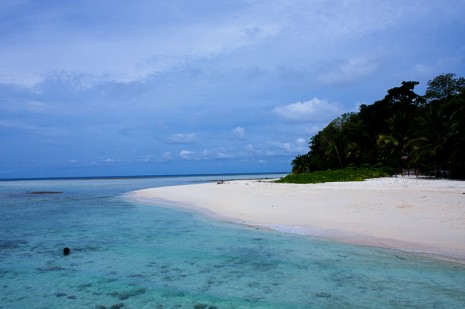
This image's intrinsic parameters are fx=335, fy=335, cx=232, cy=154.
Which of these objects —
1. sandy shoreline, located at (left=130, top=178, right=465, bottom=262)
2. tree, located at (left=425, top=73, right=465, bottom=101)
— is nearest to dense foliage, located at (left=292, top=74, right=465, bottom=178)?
tree, located at (left=425, top=73, right=465, bottom=101)

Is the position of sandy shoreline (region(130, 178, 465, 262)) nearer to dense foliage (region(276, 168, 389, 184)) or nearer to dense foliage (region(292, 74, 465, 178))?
dense foliage (region(276, 168, 389, 184))

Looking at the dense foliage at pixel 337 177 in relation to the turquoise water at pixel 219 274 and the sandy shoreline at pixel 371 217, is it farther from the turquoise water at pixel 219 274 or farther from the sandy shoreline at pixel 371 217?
the turquoise water at pixel 219 274

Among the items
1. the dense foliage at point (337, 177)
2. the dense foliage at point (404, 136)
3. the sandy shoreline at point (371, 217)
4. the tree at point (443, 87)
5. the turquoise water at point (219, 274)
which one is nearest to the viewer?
the turquoise water at point (219, 274)

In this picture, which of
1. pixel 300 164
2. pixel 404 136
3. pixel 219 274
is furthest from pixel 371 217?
pixel 300 164

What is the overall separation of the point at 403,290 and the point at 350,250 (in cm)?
265

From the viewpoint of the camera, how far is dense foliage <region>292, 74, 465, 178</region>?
2692 cm

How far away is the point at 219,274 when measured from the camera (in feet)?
24.8

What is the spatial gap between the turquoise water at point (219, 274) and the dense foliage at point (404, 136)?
21511 millimetres

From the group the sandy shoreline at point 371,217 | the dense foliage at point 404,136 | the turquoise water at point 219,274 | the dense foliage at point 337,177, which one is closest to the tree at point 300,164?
the dense foliage at point 404,136

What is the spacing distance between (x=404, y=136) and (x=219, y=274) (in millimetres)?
35517

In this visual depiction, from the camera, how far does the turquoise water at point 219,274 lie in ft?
19.9

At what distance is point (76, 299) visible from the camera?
20.8 ft

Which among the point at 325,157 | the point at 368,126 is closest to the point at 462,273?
the point at 325,157

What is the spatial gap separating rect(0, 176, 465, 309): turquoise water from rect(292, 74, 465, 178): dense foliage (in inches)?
847
